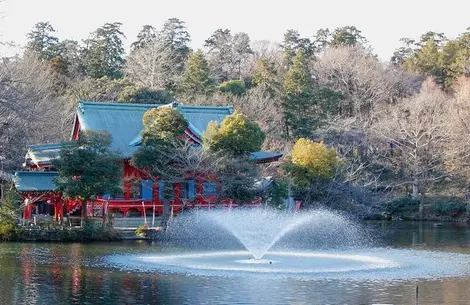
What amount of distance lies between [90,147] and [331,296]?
17.2 meters

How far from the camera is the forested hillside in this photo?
161 ft

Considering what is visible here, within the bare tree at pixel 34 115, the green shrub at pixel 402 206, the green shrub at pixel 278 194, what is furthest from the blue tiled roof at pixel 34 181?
the green shrub at pixel 402 206

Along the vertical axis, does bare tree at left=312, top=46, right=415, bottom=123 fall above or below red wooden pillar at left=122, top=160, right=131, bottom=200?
above

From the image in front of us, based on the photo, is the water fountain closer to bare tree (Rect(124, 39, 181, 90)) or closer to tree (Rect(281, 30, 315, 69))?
bare tree (Rect(124, 39, 181, 90))

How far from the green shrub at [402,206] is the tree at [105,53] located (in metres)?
24.9

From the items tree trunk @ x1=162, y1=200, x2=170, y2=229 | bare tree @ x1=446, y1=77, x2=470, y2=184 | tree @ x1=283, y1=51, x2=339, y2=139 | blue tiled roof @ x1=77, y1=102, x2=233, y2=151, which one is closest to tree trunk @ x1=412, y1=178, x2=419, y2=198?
bare tree @ x1=446, y1=77, x2=470, y2=184

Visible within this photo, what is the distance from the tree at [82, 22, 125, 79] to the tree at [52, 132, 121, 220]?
30148 millimetres

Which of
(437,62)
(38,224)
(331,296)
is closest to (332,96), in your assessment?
(437,62)

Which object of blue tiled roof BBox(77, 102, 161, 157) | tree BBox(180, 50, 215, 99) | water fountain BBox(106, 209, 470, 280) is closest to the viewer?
water fountain BBox(106, 209, 470, 280)

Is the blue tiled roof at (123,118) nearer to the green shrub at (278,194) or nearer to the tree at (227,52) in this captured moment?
the green shrub at (278,194)

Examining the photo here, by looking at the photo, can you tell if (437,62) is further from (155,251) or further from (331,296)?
(331,296)

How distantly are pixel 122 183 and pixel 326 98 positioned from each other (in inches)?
948

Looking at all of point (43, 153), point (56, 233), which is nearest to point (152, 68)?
point (43, 153)

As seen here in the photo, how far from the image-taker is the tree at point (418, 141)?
5119 cm
